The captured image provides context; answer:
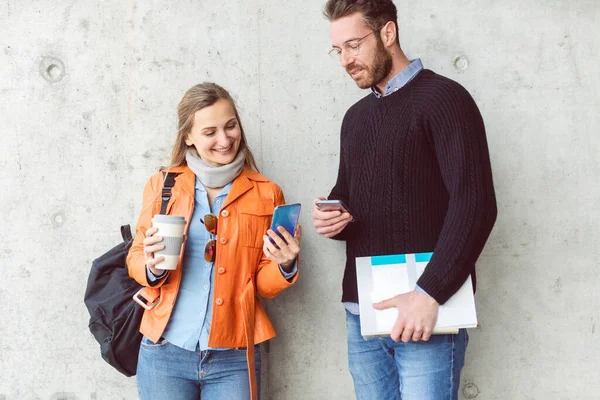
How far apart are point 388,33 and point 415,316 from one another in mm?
1027

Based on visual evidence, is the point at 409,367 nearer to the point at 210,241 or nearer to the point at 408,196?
the point at 408,196

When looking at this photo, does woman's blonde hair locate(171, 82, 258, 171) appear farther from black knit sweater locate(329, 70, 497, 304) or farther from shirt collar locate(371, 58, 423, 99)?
shirt collar locate(371, 58, 423, 99)

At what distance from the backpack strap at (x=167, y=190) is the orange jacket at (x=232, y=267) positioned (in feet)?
0.05

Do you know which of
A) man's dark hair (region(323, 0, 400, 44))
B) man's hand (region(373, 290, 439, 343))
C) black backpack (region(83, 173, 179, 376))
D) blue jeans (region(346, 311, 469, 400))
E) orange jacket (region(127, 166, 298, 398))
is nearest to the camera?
man's hand (region(373, 290, 439, 343))

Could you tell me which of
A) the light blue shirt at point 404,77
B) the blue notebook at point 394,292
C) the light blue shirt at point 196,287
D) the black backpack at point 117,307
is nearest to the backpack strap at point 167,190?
the black backpack at point 117,307

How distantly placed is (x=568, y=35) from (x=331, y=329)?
1842mm

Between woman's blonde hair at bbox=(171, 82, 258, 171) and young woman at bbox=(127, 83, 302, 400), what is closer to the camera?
young woman at bbox=(127, 83, 302, 400)

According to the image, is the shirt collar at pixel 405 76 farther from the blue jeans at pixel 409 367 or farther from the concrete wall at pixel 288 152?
the blue jeans at pixel 409 367

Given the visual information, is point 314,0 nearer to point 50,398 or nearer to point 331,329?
point 331,329

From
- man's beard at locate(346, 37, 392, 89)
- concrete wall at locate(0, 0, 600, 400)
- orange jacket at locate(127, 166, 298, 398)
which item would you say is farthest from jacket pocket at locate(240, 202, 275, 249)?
man's beard at locate(346, 37, 392, 89)

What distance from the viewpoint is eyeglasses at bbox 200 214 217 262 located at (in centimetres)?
214

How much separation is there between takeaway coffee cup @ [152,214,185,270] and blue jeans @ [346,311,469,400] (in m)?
0.74

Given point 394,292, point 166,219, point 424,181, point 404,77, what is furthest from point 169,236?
point 404,77

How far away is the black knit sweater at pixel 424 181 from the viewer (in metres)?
1.77
